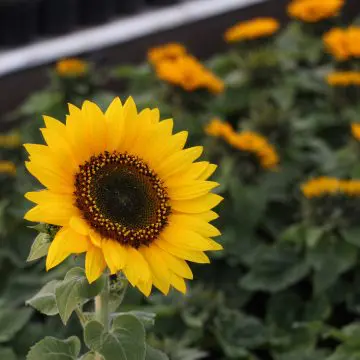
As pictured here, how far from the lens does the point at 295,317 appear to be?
1518 millimetres

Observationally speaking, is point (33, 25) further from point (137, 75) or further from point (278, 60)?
point (278, 60)

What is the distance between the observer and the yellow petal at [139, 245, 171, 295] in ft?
2.56

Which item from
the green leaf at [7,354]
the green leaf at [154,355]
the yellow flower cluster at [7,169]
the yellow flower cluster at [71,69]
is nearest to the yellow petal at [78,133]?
the green leaf at [154,355]

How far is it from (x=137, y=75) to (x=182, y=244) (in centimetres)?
142

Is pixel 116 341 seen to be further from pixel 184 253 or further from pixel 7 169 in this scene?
pixel 7 169

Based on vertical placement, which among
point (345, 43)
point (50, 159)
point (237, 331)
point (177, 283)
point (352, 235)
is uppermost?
point (345, 43)

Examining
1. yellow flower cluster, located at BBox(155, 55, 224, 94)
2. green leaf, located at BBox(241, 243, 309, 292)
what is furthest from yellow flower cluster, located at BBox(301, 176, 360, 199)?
yellow flower cluster, located at BBox(155, 55, 224, 94)

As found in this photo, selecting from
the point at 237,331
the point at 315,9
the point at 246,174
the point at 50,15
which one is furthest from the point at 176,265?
the point at 50,15

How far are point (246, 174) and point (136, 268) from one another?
3.06 feet

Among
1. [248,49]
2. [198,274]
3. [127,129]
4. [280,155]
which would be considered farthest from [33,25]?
[127,129]

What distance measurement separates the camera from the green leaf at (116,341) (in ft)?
2.68

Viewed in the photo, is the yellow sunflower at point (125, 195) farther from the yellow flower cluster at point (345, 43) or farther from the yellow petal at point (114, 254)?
the yellow flower cluster at point (345, 43)

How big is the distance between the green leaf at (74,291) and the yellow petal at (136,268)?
52 mm

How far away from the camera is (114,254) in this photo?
76 cm
